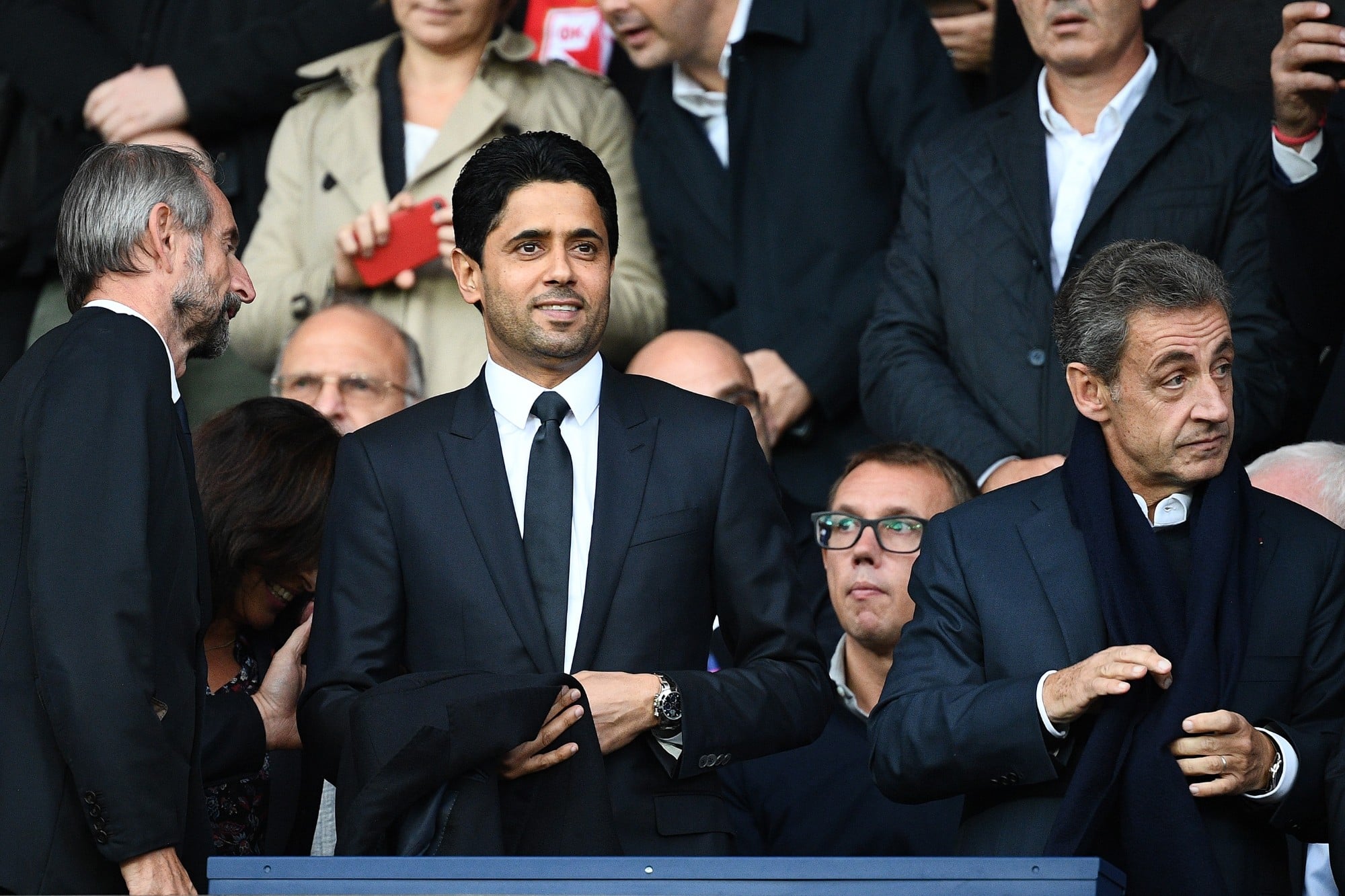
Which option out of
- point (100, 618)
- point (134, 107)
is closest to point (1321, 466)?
point (100, 618)

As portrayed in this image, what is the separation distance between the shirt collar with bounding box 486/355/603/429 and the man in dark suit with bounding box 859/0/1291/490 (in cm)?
136

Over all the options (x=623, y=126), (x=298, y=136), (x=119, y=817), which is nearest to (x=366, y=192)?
(x=298, y=136)

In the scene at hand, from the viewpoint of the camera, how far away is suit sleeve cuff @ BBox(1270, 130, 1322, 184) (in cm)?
440

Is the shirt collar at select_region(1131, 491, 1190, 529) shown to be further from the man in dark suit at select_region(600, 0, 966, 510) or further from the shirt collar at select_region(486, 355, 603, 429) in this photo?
the man in dark suit at select_region(600, 0, 966, 510)

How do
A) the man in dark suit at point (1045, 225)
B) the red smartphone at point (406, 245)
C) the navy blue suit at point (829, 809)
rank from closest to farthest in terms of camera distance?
the navy blue suit at point (829, 809) < the man in dark suit at point (1045, 225) < the red smartphone at point (406, 245)

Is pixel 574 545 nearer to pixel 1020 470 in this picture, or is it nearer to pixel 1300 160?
pixel 1020 470

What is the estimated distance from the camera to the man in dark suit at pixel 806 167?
544 cm

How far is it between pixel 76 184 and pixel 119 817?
3.79 ft

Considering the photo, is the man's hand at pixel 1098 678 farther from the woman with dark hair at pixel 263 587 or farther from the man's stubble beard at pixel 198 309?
the man's stubble beard at pixel 198 309

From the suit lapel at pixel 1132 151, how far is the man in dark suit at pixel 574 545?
1571mm

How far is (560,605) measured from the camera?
11.2ft

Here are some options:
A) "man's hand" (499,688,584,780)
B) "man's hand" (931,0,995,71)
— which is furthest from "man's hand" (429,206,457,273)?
"man's hand" (499,688,584,780)

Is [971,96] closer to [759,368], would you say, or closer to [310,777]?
[759,368]

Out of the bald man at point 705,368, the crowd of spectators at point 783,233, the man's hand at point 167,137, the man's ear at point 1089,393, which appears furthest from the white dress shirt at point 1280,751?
the man's hand at point 167,137
